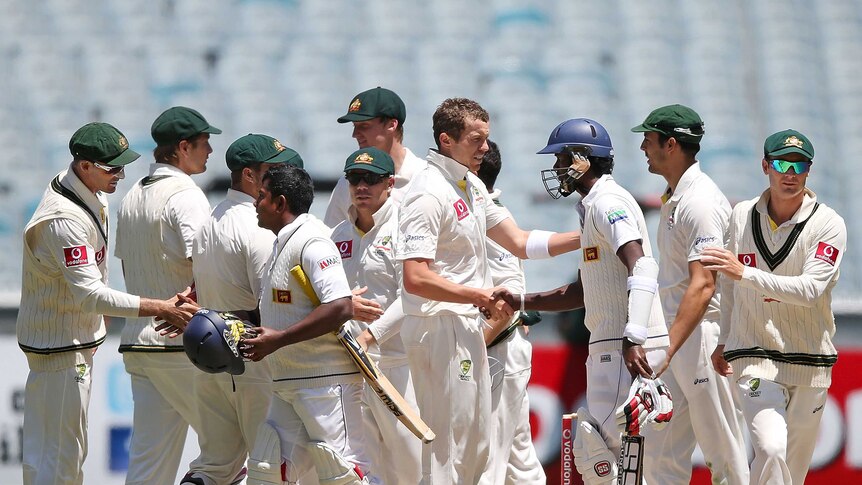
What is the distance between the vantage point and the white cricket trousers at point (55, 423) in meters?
6.05

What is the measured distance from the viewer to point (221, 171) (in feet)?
30.5

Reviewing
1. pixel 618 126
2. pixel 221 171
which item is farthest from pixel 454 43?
pixel 221 171

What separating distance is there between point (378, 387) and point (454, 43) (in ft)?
16.6

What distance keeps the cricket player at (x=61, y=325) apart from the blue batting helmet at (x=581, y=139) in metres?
2.03

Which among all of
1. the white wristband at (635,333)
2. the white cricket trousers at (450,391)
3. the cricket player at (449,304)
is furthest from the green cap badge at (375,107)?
the white wristband at (635,333)

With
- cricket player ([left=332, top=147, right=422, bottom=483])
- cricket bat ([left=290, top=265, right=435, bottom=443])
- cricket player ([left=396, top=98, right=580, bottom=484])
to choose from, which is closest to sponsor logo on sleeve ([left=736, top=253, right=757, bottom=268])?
cricket player ([left=396, top=98, right=580, bottom=484])

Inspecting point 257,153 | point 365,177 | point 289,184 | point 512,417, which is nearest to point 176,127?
point 257,153

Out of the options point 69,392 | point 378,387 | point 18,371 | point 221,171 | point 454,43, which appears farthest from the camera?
point 454,43

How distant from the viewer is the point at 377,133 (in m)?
6.76

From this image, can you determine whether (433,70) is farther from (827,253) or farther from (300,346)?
(300,346)

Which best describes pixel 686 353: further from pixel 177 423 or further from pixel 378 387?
pixel 177 423

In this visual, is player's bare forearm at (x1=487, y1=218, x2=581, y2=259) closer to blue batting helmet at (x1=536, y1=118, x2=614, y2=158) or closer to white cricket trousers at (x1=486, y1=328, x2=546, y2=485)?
white cricket trousers at (x1=486, y1=328, x2=546, y2=485)

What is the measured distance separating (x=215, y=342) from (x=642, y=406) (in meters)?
1.71

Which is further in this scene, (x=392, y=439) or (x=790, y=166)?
(x=392, y=439)
